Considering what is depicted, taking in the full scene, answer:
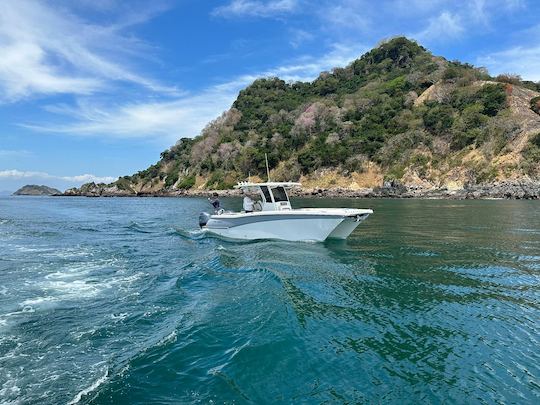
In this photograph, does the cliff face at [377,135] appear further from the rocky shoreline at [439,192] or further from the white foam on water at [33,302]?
the white foam on water at [33,302]

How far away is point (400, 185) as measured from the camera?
61.1m

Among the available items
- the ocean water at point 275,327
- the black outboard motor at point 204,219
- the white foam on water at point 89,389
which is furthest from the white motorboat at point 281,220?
the white foam on water at point 89,389

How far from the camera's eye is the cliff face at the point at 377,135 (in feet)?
194

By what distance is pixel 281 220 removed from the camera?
64.2ft

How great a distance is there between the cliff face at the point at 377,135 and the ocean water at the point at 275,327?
1847 inches

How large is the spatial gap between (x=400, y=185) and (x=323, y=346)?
56.9 m

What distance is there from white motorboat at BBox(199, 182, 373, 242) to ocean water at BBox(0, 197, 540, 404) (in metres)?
1.97

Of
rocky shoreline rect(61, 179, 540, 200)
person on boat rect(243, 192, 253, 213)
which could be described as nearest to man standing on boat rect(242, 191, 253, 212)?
person on boat rect(243, 192, 253, 213)

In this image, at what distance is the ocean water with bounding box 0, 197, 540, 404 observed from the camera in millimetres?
6129

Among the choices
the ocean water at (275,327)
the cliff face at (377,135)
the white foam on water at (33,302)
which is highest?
the cliff face at (377,135)

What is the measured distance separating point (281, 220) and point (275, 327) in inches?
439

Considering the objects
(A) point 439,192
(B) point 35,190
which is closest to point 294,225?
(A) point 439,192

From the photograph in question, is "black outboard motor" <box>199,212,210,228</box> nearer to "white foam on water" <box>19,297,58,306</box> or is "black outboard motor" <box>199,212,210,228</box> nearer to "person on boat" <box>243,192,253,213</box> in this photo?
"person on boat" <box>243,192,253,213</box>

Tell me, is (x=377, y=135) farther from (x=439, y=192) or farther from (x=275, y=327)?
(x=275, y=327)
